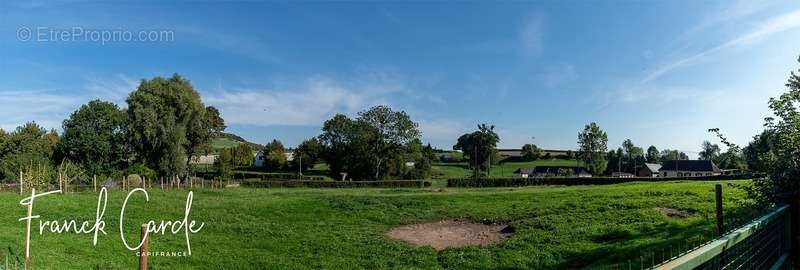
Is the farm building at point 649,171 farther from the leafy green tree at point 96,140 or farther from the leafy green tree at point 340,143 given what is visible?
the leafy green tree at point 96,140

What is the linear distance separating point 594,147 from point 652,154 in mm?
47343

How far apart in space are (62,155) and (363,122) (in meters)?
38.2

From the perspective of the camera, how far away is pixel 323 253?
1528 cm

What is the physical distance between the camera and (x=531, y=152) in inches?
5295

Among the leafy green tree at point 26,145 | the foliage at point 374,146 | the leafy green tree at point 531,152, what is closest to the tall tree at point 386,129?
the foliage at point 374,146

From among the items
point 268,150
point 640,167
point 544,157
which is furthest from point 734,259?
point 544,157

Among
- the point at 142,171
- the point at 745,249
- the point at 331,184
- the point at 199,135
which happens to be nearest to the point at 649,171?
the point at 331,184

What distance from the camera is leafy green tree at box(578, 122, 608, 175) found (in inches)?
3863

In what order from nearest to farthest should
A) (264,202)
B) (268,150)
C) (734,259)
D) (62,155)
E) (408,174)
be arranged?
(734,259), (264,202), (62,155), (408,174), (268,150)

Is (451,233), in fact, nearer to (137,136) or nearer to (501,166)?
(137,136)

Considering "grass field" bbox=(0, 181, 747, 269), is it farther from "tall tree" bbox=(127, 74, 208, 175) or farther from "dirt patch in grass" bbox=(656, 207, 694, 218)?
"tall tree" bbox=(127, 74, 208, 175)

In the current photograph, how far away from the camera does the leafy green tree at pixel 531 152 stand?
440ft

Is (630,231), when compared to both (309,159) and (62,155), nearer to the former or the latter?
(62,155)

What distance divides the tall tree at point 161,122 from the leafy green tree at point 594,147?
71118mm
